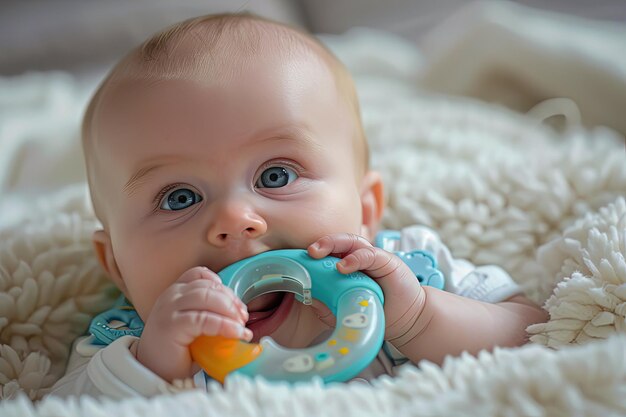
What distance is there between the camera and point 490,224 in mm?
1347

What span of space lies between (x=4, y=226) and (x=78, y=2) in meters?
1.10

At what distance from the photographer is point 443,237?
134 centimetres

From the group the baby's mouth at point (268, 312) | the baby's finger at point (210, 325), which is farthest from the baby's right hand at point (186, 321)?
the baby's mouth at point (268, 312)

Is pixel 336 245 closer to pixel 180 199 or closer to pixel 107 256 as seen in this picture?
pixel 180 199

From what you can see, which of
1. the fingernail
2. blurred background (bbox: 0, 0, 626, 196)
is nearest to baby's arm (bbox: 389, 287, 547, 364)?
the fingernail

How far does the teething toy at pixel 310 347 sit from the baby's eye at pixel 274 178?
0.33 ft

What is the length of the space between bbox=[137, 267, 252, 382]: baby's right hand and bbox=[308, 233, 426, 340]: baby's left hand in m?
0.13

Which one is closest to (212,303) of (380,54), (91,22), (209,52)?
(209,52)

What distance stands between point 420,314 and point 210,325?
0.93 feet

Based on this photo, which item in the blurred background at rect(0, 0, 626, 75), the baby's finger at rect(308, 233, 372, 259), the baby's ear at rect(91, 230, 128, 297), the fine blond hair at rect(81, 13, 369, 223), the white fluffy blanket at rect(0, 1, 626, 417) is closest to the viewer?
the white fluffy blanket at rect(0, 1, 626, 417)

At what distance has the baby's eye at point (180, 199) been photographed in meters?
1.02

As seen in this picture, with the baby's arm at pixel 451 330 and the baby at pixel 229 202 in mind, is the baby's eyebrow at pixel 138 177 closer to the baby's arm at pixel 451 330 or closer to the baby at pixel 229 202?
the baby at pixel 229 202

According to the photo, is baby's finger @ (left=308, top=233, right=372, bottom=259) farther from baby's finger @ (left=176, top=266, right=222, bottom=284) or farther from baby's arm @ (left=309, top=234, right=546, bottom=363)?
baby's finger @ (left=176, top=266, right=222, bottom=284)

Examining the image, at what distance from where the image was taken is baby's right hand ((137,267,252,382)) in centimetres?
87
